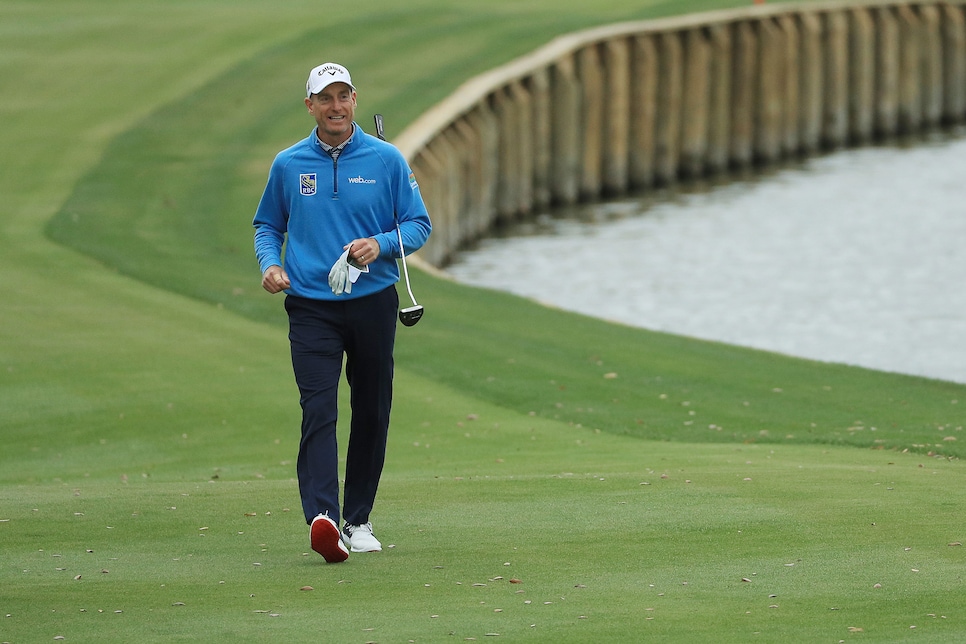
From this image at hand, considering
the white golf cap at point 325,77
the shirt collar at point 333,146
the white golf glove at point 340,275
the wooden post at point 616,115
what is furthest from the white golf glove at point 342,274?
the wooden post at point 616,115

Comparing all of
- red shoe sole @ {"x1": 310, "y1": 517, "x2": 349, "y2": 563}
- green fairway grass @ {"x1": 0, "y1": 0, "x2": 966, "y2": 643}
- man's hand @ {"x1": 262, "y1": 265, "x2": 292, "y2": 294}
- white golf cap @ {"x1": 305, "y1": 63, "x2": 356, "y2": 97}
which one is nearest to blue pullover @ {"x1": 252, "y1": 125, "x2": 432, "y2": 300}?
man's hand @ {"x1": 262, "y1": 265, "x2": 292, "y2": 294}

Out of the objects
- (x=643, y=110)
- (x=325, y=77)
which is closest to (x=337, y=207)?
(x=325, y=77)

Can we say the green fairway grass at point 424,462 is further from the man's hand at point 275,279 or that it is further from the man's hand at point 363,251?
the man's hand at point 363,251

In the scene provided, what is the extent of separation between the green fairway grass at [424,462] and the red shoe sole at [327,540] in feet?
0.24

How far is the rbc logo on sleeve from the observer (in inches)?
304

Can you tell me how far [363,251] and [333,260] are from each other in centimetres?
23

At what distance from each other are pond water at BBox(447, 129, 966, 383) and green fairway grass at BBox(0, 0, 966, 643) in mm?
4538

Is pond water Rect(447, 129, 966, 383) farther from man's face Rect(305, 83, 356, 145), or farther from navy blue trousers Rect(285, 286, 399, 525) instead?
man's face Rect(305, 83, 356, 145)

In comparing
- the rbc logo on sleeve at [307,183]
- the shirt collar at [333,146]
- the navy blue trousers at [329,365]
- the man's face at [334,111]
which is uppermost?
the man's face at [334,111]

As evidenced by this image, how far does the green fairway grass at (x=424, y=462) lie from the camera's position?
6.61 metres

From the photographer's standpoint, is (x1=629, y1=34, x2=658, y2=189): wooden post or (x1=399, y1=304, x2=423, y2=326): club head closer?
(x1=399, y1=304, x2=423, y2=326): club head

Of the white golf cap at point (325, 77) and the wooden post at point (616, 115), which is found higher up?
the white golf cap at point (325, 77)

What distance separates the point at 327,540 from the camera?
7434 mm

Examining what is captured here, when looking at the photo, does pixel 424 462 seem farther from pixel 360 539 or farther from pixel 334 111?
pixel 334 111
